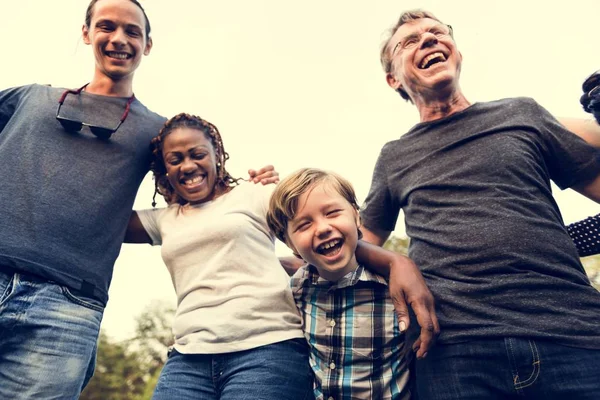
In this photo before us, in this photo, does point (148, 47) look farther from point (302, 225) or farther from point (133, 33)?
point (302, 225)

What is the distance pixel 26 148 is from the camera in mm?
2451

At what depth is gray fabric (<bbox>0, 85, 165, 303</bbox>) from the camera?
88.6 inches

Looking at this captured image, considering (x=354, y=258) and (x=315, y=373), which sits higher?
(x=354, y=258)

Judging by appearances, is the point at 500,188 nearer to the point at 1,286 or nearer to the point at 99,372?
the point at 1,286

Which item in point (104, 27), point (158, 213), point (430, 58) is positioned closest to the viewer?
point (430, 58)

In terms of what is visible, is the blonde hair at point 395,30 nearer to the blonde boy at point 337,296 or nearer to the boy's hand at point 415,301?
the blonde boy at point 337,296

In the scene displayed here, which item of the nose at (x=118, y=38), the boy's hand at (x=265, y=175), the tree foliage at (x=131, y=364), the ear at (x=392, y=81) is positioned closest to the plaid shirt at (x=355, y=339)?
the boy's hand at (x=265, y=175)

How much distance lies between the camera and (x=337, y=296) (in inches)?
86.3

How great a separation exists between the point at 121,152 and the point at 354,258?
48.2 inches

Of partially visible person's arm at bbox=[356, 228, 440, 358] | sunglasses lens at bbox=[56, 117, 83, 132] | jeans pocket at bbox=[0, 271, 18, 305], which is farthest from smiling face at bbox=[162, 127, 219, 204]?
partially visible person's arm at bbox=[356, 228, 440, 358]

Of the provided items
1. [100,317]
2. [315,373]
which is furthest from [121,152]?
[315,373]

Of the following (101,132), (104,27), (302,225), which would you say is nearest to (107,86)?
(104,27)

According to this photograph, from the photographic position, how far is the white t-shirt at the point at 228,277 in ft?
7.09

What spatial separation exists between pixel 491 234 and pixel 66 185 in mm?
1775
